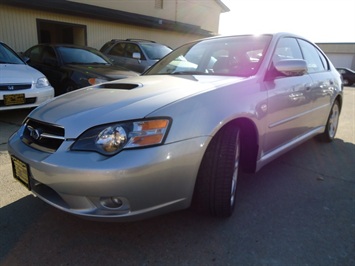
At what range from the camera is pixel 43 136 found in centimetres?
198

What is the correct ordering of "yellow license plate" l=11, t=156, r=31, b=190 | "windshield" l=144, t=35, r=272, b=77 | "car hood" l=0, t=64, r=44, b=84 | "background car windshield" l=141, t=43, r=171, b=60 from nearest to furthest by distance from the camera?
"yellow license plate" l=11, t=156, r=31, b=190
"windshield" l=144, t=35, r=272, b=77
"car hood" l=0, t=64, r=44, b=84
"background car windshield" l=141, t=43, r=171, b=60

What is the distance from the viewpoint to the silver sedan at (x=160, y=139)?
1.71 m

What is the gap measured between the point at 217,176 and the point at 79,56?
221 inches

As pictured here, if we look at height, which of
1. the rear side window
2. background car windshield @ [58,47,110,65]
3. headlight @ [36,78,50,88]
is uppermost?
the rear side window

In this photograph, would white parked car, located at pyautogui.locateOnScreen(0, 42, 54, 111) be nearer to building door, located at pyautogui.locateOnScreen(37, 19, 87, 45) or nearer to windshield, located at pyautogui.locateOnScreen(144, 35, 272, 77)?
windshield, located at pyautogui.locateOnScreen(144, 35, 272, 77)

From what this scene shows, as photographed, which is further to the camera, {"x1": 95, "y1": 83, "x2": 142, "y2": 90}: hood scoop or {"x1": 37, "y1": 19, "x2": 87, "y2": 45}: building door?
{"x1": 37, "y1": 19, "x2": 87, "y2": 45}: building door

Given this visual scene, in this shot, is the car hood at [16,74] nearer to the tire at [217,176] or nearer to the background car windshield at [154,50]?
the background car windshield at [154,50]

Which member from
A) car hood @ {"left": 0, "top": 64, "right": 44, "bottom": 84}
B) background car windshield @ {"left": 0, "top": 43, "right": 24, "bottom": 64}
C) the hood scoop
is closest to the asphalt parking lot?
the hood scoop

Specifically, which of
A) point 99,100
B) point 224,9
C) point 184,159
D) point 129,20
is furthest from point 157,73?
point 224,9

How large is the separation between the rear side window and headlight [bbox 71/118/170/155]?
2496mm

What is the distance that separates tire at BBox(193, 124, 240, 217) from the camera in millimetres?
2041

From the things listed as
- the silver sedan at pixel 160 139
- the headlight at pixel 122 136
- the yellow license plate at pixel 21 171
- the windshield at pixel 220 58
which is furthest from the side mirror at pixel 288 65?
the yellow license plate at pixel 21 171

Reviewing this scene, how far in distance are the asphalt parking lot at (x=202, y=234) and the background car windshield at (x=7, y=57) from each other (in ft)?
11.4

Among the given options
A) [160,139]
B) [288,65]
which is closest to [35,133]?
[160,139]
